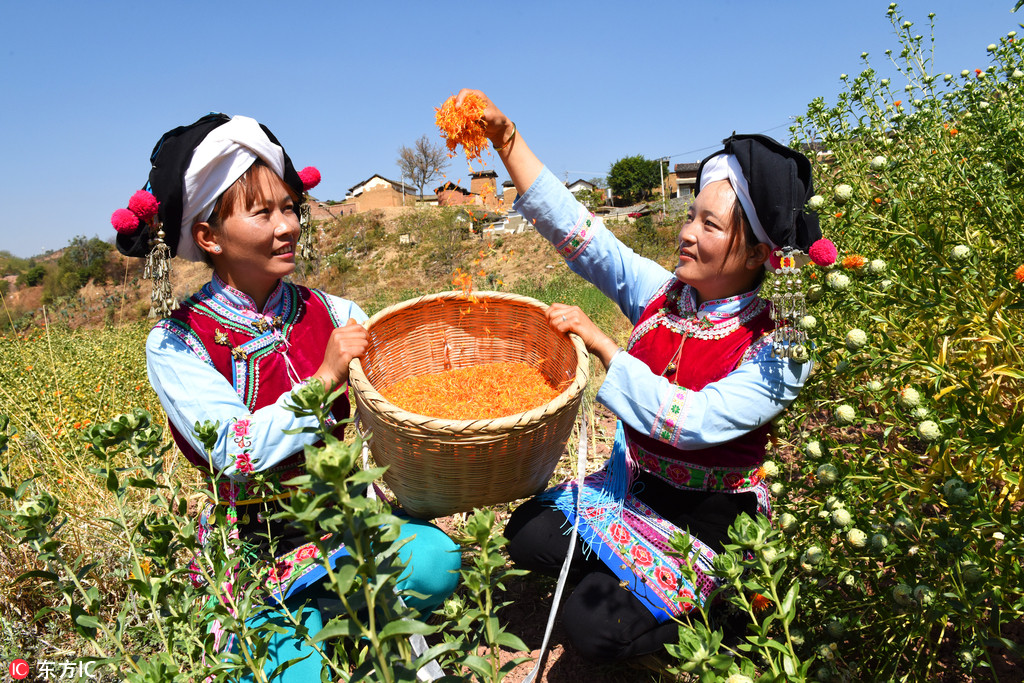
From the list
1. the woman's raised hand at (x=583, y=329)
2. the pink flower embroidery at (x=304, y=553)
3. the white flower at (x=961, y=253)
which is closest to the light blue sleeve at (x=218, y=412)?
the pink flower embroidery at (x=304, y=553)

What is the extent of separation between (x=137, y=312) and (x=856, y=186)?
2888 centimetres

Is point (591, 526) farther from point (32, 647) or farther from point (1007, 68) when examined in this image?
point (1007, 68)

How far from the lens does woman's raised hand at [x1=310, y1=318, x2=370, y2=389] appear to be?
167 cm

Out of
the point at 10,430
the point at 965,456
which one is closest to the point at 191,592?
the point at 965,456

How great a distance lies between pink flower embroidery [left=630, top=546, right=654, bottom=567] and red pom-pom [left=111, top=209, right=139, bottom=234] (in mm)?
1634

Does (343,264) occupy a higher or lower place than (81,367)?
lower

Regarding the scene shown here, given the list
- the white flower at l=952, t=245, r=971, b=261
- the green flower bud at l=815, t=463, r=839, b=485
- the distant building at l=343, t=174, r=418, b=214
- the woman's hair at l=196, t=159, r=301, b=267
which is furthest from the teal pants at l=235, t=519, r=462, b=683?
the distant building at l=343, t=174, r=418, b=214

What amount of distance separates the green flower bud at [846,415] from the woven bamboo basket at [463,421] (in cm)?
57

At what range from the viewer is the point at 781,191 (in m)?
1.61

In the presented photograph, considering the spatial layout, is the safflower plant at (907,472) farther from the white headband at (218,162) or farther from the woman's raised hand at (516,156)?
the white headband at (218,162)

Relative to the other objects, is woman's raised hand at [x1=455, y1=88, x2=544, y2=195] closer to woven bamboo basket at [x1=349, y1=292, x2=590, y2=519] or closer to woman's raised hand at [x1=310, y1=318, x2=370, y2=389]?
woven bamboo basket at [x1=349, y1=292, x2=590, y2=519]

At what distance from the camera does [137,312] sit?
2586 cm

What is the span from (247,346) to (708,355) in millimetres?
1323

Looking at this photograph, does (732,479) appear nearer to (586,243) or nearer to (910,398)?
(910,398)
